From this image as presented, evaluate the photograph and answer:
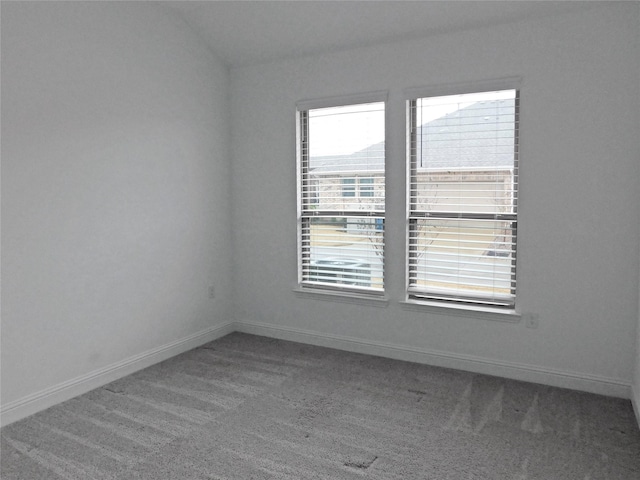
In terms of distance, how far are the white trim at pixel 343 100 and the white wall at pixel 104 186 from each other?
0.83m

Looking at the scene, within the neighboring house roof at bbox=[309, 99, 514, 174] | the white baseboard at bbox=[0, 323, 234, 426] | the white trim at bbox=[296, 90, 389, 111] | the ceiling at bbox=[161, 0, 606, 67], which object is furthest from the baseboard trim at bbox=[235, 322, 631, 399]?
the ceiling at bbox=[161, 0, 606, 67]

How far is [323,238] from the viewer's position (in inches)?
181

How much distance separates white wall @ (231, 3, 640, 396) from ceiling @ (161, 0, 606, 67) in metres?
0.10

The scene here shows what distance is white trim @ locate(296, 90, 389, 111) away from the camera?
4145 millimetres

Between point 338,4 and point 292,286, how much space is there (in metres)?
2.33

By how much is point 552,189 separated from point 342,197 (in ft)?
5.38

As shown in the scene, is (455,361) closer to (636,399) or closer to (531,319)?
(531,319)

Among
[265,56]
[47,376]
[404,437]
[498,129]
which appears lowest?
[404,437]

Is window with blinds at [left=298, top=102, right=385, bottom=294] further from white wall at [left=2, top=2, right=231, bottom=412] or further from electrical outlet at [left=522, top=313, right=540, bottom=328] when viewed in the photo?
electrical outlet at [left=522, top=313, right=540, bottom=328]

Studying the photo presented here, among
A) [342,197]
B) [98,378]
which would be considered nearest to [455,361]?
[342,197]

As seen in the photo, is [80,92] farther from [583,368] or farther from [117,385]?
[583,368]

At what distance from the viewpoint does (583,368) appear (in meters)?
3.57

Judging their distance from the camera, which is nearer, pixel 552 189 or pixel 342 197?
pixel 552 189

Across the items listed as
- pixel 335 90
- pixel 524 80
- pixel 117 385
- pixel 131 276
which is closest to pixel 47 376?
pixel 117 385
